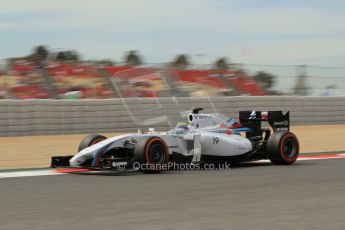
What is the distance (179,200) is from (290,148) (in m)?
4.55

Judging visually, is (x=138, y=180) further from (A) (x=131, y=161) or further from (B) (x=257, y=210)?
(B) (x=257, y=210)

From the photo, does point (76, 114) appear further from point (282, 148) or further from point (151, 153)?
point (151, 153)

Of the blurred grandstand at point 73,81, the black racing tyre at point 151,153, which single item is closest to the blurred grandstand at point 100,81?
the blurred grandstand at point 73,81

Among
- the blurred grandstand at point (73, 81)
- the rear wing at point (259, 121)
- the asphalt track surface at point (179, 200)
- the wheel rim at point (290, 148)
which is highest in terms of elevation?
the blurred grandstand at point (73, 81)

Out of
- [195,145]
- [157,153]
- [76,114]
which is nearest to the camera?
[157,153]

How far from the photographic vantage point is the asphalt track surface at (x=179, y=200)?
5.20 metres

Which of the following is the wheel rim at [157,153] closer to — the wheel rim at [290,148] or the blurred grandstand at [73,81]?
the wheel rim at [290,148]

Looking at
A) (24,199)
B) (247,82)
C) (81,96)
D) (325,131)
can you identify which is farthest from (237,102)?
(24,199)

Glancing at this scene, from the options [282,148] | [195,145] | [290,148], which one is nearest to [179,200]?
[195,145]

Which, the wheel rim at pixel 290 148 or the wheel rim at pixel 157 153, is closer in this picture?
the wheel rim at pixel 157 153

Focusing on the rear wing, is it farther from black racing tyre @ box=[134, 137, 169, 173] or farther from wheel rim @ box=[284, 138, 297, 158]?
black racing tyre @ box=[134, 137, 169, 173]

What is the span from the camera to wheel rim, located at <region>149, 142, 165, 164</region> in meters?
8.98

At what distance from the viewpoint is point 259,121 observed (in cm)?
1101

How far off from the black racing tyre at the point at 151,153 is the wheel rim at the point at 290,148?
7.79ft
